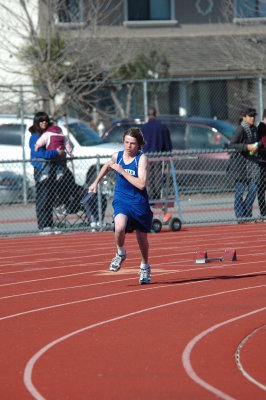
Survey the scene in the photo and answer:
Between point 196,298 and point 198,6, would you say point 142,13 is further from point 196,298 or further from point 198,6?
point 196,298

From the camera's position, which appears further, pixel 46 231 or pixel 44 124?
→ pixel 46 231

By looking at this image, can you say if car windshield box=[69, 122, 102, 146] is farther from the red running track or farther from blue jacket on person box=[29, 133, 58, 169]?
the red running track

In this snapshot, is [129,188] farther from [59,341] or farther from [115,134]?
[115,134]

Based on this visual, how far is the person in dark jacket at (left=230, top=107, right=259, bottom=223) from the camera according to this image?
2067 centimetres

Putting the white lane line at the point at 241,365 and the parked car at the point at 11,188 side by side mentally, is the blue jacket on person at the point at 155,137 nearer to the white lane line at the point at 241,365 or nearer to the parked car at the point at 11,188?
the parked car at the point at 11,188

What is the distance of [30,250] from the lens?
58.4 feet

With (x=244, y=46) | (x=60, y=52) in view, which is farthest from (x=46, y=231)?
(x=244, y=46)

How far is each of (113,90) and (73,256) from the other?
2111 centimetres

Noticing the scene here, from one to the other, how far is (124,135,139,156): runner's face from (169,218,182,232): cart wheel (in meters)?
7.48

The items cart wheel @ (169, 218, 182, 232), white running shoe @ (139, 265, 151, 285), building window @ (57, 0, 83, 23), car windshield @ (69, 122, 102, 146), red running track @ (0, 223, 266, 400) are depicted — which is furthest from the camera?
building window @ (57, 0, 83, 23)

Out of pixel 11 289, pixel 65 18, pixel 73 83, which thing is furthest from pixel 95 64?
pixel 11 289

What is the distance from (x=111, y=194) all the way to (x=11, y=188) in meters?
2.29

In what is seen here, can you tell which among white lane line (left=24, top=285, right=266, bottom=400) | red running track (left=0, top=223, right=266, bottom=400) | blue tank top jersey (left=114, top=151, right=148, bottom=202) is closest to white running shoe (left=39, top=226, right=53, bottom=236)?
red running track (left=0, top=223, right=266, bottom=400)

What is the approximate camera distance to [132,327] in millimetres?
9859
